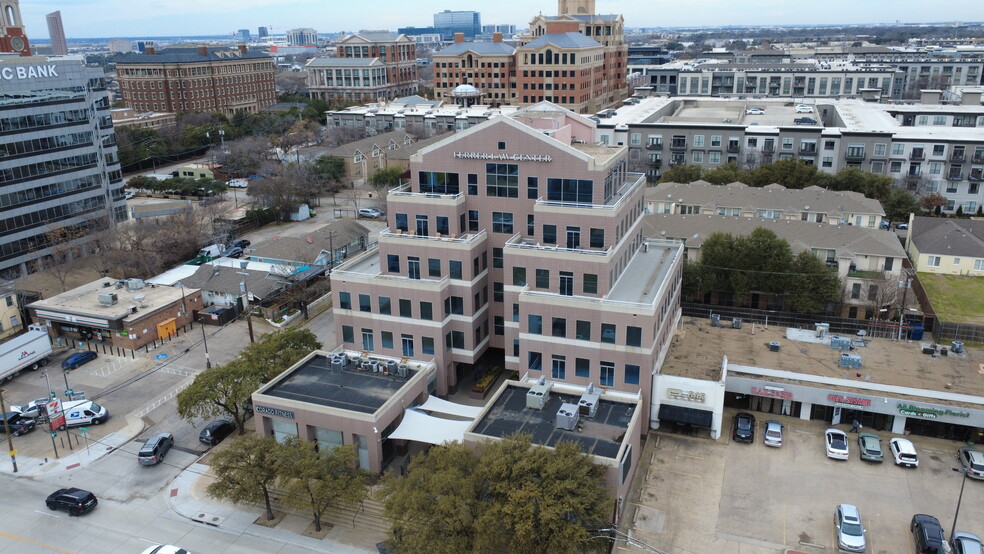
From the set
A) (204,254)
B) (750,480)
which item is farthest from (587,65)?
(750,480)

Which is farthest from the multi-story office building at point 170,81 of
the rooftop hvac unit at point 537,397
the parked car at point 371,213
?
the rooftop hvac unit at point 537,397

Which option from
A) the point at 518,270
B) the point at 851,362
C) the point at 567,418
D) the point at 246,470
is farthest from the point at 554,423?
the point at 851,362

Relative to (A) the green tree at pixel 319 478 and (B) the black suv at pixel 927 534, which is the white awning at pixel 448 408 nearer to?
(A) the green tree at pixel 319 478

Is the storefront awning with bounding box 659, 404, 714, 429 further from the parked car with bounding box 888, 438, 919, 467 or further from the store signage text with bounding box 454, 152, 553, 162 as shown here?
the store signage text with bounding box 454, 152, 553, 162

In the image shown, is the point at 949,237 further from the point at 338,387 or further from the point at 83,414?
the point at 83,414

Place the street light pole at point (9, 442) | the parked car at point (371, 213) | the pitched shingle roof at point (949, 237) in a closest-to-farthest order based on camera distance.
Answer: the street light pole at point (9, 442), the pitched shingle roof at point (949, 237), the parked car at point (371, 213)

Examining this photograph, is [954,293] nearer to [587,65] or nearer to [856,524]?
[856,524]
